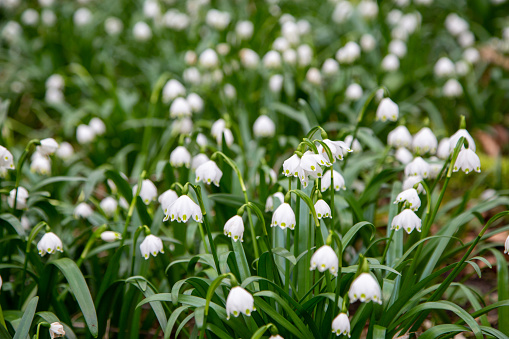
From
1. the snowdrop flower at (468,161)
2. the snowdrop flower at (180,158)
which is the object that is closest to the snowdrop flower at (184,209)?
the snowdrop flower at (180,158)

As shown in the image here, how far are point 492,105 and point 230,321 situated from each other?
126 inches

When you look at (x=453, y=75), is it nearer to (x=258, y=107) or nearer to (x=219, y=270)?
(x=258, y=107)

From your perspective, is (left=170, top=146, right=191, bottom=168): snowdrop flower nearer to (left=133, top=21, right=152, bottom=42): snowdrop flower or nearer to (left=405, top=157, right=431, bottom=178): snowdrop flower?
(left=405, top=157, right=431, bottom=178): snowdrop flower

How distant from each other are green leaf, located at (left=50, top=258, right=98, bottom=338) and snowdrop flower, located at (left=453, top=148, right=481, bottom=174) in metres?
1.45

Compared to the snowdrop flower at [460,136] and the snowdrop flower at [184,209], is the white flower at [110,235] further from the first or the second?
the snowdrop flower at [460,136]

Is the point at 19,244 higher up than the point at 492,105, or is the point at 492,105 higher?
the point at 492,105

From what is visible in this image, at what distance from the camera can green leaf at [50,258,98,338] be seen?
70.2 inches

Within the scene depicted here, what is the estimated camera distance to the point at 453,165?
1.75m

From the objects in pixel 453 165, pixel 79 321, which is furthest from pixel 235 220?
pixel 79 321

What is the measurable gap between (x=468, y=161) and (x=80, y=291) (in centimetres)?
152

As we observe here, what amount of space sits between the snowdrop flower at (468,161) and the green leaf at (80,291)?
1.45m

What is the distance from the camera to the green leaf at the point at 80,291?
5.85 feet

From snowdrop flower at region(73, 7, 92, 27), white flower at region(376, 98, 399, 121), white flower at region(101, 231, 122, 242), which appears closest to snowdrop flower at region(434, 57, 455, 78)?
white flower at region(376, 98, 399, 121)

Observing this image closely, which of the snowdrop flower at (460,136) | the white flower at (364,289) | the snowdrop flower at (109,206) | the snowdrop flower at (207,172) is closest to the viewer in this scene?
the white flower at (364,289)
